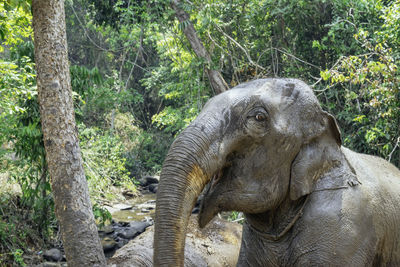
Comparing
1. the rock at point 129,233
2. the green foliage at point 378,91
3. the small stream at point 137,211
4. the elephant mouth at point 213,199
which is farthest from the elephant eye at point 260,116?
the small stream at point 137,211

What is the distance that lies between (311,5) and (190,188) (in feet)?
30.8

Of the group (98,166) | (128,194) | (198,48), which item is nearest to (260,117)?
(98,166)

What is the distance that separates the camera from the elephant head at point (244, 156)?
2.34 m

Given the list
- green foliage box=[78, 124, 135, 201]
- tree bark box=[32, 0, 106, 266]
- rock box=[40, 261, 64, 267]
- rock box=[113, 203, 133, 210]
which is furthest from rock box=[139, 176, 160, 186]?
tree bark box=[32, 0, 106, 266]

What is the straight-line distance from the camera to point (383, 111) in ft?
25.6

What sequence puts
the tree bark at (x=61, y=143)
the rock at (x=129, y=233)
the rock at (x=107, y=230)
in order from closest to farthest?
1. the tree bark at (x=61, y=143)
2. the rock at (x=129, y=233)
3. the rock at (x=107, y=230)

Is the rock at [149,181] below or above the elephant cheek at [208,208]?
below

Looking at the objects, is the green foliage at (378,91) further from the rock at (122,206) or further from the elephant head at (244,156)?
the rock at (122,206)

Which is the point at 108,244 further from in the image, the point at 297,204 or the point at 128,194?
the point at 297,204

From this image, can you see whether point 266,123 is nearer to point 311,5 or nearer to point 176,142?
point 176,142

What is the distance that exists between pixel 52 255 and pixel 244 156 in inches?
275

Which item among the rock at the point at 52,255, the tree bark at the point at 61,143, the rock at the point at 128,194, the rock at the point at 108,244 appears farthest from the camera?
the rock at the point at 128,194

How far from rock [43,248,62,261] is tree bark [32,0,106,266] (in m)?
4.21

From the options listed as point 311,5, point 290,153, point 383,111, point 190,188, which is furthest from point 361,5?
point 190,188
